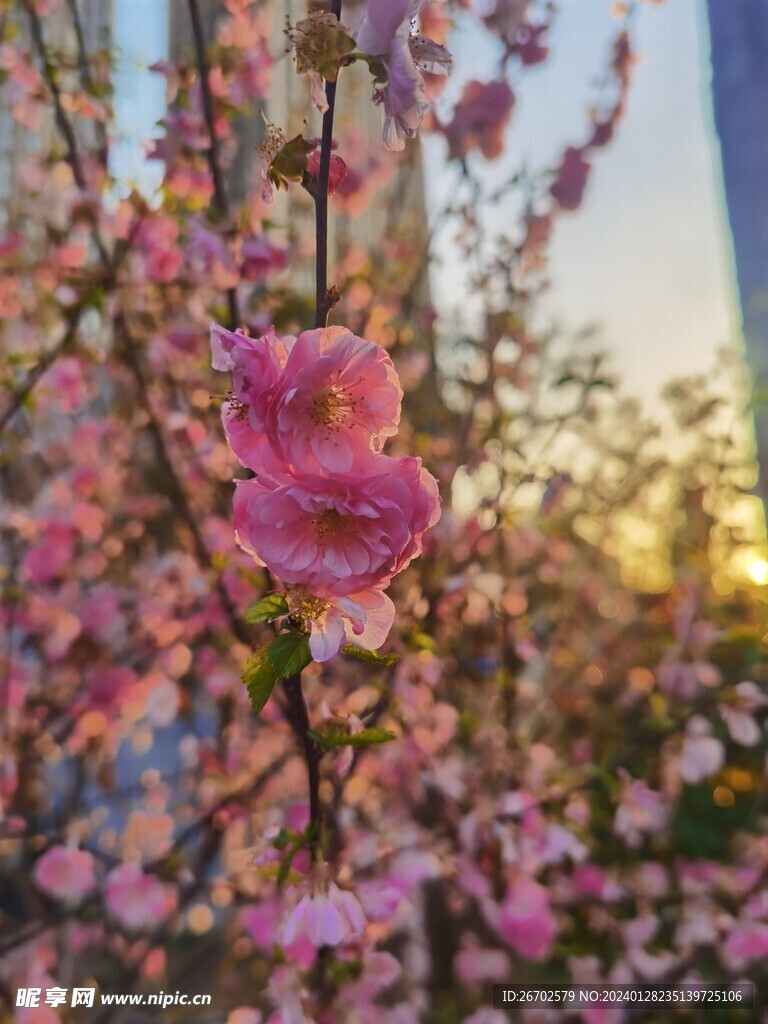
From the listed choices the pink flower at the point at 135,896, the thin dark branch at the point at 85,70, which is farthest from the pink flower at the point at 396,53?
the pink flower at the point at 135,896

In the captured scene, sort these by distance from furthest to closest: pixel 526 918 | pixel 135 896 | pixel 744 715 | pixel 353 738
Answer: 1. pixel 526 918
2. pixel 135 896
3. pixel 744 715
4. pixel 353 738

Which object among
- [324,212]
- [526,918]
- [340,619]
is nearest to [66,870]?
[526,918]

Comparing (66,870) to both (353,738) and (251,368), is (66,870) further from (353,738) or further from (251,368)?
(251,368)

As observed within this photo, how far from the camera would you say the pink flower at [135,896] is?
116 cm

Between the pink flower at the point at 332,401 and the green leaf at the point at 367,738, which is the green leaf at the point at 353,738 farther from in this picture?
the pink flower at the point at 332,401

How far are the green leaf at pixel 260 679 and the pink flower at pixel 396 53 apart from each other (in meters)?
0.32

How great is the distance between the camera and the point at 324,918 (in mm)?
544

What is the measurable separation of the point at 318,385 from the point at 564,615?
1.88 metres

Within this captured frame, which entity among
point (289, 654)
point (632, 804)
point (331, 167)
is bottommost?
point (632, 804)

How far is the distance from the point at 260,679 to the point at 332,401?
16 centimetres

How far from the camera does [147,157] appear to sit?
116 cm

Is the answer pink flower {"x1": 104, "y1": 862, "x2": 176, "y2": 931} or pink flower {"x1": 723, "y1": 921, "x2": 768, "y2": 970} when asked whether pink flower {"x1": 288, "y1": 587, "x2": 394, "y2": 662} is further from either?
pink flower {"x1": 723, "y1": 921, "x2": 768, "y2": 970}

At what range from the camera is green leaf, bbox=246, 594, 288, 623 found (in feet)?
1.39

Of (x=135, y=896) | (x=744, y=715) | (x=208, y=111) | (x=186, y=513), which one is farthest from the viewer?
(x=135, y=896)
